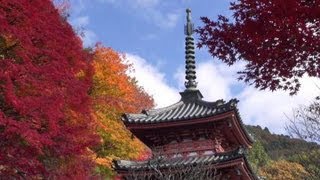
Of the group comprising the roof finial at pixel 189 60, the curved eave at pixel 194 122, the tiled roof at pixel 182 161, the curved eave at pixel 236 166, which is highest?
the roof finial at pixel 189 60

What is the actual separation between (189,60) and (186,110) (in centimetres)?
237

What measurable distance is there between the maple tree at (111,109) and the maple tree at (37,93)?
25.5ft

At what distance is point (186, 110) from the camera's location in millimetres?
14750

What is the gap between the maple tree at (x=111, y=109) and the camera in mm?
23719

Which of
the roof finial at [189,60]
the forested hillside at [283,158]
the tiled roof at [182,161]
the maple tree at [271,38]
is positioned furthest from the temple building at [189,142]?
the maple tree at [271,38]

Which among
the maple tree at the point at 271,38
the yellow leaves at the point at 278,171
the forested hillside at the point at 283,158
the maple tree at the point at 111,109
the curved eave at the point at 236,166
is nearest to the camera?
the maple tree at the point at 271,38

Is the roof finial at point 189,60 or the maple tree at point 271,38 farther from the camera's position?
the roof finial at point 189,60

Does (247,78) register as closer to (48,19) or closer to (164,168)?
(164,168)

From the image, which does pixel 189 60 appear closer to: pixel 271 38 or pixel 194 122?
pixel 194 122

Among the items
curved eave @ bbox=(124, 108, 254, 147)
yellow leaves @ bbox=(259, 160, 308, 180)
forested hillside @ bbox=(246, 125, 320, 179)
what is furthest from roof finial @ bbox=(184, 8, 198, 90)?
yellow leaves @ bbox=(259, 160, 308, 180)

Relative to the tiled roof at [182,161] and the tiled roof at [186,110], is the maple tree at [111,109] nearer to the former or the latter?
the tiled roof at [186,110]

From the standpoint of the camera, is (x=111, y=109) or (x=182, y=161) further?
(x=111, y=109)

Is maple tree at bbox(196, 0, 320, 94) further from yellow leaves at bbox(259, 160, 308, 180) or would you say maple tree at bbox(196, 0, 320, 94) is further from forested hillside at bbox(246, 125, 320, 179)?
yellow leaves at bbox(259, 160, 308, 180)

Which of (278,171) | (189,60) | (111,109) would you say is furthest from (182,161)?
(278,171)
